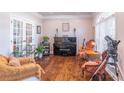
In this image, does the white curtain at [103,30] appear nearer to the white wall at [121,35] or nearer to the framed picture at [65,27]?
the white wall at [121,35]

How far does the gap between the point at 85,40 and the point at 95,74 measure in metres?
0.64

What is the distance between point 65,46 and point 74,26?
43 cm

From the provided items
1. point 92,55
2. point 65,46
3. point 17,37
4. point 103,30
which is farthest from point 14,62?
point 103,30

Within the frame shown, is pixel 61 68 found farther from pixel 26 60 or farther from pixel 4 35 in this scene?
pixel 4 35

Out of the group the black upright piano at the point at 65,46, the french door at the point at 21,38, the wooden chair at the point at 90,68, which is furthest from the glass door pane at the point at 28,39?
the wooden chair at the point at 90,68

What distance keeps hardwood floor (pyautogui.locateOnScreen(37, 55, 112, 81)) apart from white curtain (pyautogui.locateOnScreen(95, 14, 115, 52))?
50cm

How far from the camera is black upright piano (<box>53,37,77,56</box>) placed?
333cm

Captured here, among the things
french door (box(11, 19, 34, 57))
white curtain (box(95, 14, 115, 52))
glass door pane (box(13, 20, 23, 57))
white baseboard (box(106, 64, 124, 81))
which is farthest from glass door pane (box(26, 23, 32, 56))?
white baseboard (box(106, 64, 124, 81))

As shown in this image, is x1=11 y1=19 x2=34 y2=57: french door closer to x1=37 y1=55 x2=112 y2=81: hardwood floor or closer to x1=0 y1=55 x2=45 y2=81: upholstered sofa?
x1=0 y1=55 x2=45 y2=81: upholstered sofa

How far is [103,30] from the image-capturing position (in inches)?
124

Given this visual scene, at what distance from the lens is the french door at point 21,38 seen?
10.0ft
